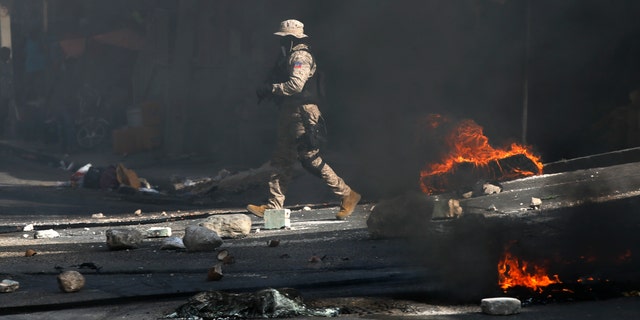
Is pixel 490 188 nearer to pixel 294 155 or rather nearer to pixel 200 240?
pixel 294 155

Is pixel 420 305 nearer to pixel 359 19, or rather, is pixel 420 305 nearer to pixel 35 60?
pixel 359 19

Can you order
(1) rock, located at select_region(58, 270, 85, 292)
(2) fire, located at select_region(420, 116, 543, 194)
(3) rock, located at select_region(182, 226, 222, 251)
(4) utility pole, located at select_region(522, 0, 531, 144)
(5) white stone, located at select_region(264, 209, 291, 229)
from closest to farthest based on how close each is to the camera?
(1) rock, located at select_region(58, 270, 85, 292) → (3) rock, located at select_region(182, 226, 222, 251) → (5) white stone, located at select_region(264, 209, 291, 229) → (2) fire, located at select_region(420, 116, 543, 194) → (4) utility pole, located at select_region(522, 0, 531, 144)

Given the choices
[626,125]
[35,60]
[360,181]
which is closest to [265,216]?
[360,181]

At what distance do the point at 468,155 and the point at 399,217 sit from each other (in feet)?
10.2

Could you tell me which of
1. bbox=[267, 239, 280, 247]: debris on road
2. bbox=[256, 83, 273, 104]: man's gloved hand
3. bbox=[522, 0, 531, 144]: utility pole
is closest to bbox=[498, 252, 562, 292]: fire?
bbox=[267, 239, 280, 247]: debris on road

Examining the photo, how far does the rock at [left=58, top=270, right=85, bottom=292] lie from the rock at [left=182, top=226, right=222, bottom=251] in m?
1.73

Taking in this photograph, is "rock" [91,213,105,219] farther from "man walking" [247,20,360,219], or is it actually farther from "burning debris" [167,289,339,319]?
"burning debris" [167,289,339,319]

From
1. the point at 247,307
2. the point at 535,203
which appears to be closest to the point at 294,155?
the point at 535,203

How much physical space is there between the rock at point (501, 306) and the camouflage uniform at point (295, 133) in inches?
182

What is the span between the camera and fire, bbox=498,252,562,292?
5.27m

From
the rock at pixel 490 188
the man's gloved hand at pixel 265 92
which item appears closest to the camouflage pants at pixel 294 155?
the man's gloved hand at pixel 265 92

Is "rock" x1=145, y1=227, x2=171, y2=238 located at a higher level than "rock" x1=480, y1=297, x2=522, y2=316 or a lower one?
higher

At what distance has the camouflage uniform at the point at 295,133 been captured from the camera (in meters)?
9.15

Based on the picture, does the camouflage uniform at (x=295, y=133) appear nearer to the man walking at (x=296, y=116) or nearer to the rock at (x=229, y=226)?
the man walking at (x=296, y=116)
